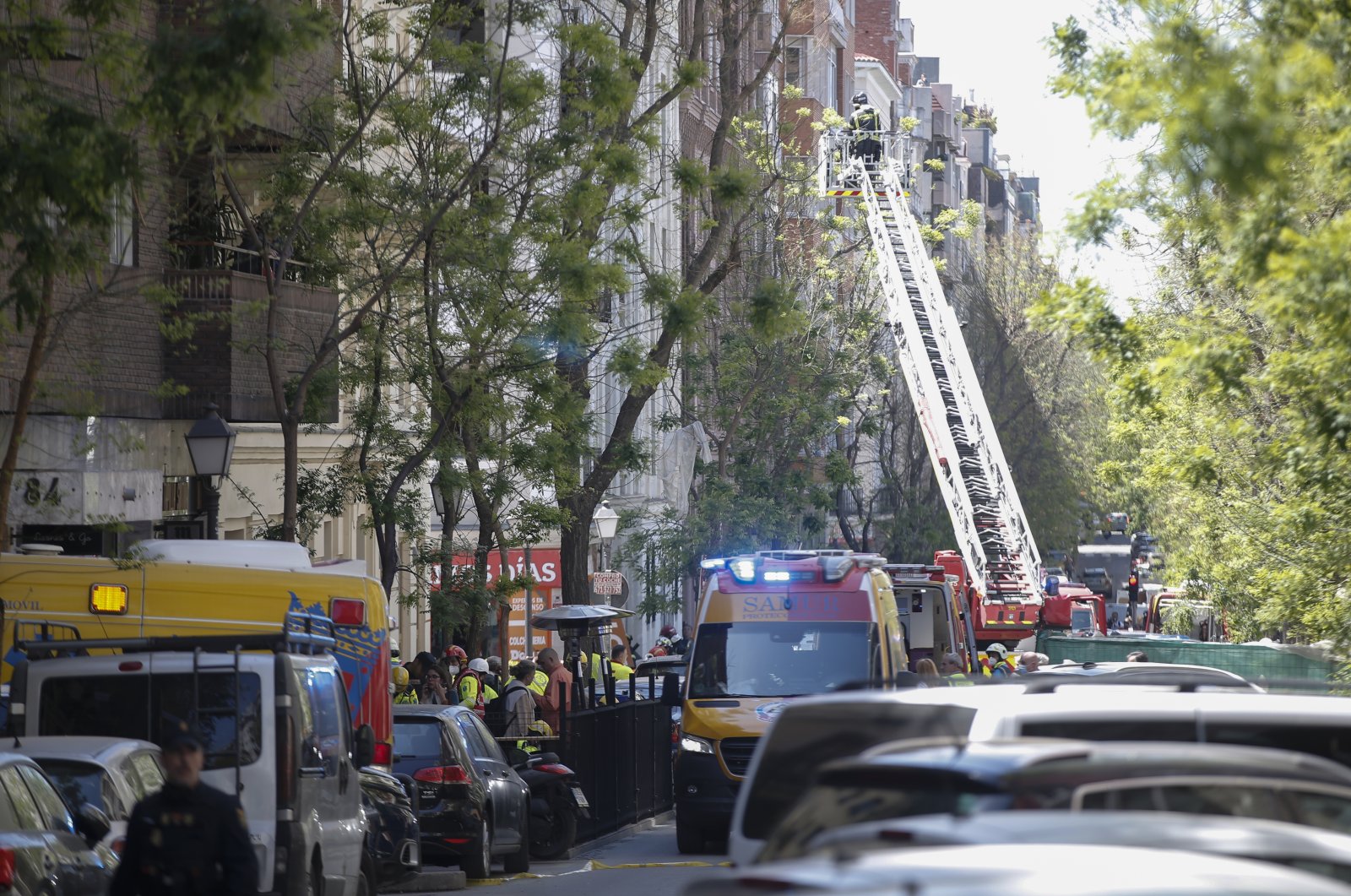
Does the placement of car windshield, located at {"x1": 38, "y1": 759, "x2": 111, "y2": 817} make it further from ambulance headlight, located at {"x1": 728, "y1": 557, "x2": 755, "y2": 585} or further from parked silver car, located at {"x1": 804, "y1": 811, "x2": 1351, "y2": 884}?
ambulance headlight, located at {"x1": 728, "y1": 557, "x2": 755, "y2": 585}

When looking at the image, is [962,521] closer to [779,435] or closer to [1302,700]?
[779,435]

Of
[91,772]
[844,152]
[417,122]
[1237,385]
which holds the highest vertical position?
[844,152]

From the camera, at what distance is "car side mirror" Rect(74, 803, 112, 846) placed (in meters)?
11.1

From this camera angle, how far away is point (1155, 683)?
8.42 m

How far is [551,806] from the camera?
2083cm

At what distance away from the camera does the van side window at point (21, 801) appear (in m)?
10.4

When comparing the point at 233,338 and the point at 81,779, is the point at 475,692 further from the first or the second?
the point at 81,779

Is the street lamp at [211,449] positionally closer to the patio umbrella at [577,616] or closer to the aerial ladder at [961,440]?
the patio umbrella at [577,616]

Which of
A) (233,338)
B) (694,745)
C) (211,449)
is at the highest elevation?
(233,338)

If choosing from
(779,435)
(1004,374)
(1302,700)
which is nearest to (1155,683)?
(1302,700)

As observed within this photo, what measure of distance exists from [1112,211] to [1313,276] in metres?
1.79

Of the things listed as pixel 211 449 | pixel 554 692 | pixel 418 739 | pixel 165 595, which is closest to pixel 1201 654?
pixel 554 692

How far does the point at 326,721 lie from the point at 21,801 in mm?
2780

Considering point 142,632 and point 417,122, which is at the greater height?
point 417,122
